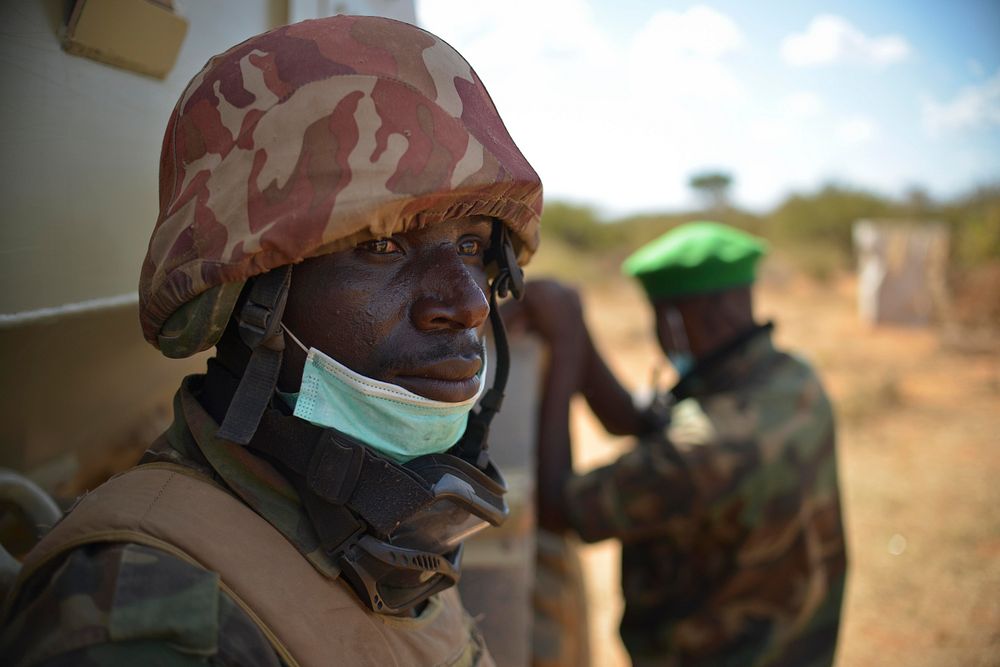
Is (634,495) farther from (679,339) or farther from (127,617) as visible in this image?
(127,617)

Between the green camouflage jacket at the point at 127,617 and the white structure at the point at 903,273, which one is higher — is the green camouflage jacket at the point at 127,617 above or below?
above

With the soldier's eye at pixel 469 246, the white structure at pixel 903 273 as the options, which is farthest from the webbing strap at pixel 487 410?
the white structure at pixel 903 273

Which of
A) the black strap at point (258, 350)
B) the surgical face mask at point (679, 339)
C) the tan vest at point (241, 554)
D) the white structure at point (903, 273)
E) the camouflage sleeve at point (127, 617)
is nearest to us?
the camouflage sleeve at point (127, 617)

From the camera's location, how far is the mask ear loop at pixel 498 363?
58.6 inches

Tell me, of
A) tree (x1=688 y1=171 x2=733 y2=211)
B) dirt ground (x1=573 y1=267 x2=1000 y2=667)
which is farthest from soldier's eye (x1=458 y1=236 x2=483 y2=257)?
tree (x1=688 y1=171 x2=733 y2=211)

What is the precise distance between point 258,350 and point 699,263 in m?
2.45

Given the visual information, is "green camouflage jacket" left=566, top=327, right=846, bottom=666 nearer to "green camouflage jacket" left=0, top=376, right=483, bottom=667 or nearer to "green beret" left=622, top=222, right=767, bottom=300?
"green beret" left=622, top=222, right=767, bottom=300

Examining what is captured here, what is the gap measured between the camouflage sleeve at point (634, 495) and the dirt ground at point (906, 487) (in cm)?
197

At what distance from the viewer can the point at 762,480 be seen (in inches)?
118

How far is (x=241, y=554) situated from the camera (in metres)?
1.12

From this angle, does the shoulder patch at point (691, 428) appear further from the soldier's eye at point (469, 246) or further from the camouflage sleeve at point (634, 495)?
the soldier's eye at point (469, 246)

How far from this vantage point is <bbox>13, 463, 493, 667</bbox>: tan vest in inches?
41.2

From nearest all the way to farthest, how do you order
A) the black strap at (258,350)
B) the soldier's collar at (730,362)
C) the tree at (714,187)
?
the black strap at (258,350)
the soldier's collar at (730,362)
the tree at (714,187)

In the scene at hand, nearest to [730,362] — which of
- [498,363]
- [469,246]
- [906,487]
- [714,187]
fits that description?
[498,363]
